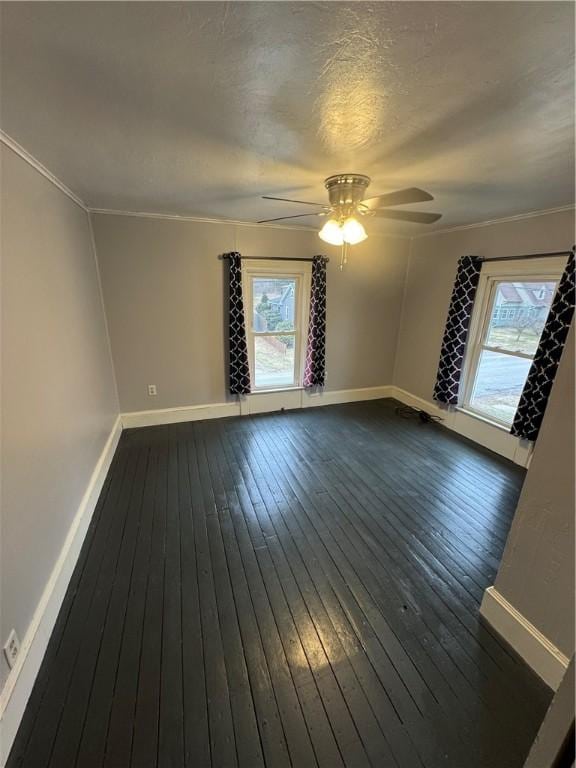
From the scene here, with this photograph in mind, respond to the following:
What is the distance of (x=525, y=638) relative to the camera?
1483 millimetres

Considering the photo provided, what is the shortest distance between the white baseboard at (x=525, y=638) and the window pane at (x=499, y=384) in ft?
7.17

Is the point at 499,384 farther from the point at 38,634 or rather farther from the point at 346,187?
the point at 38,634

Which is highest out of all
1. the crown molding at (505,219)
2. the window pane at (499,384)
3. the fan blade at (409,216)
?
the crown molding at (505,219)

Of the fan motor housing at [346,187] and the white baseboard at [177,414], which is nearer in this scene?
the fan motor housing at [346,187]

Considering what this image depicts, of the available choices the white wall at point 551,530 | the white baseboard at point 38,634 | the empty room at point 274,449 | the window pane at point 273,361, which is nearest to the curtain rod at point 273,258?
the empty room at point 274,449

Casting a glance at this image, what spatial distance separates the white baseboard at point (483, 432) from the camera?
10.2 feet

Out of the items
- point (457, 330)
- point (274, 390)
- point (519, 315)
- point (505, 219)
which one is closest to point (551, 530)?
point (519, 315)

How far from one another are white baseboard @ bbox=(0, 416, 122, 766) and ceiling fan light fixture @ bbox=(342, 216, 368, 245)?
8.31ft

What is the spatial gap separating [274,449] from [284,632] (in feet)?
6.02

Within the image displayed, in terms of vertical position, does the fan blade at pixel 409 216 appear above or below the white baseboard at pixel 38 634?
above

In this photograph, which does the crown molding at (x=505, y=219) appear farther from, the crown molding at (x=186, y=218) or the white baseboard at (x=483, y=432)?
the white baseboard at (x=483, y=432)

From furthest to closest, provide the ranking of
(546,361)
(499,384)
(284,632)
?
(499,384) → (546,361) → (284,632)

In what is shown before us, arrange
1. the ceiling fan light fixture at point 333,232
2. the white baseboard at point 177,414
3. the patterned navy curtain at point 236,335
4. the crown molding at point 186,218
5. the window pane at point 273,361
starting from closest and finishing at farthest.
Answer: the ceiling fan light fixture at point 333,232
the crown molding at point 186,218
the patterned navy curtain at point 236,335
the white baseboard at point 177,414
the window pane at point 273,361

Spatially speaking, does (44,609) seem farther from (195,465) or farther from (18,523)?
(195,465)
